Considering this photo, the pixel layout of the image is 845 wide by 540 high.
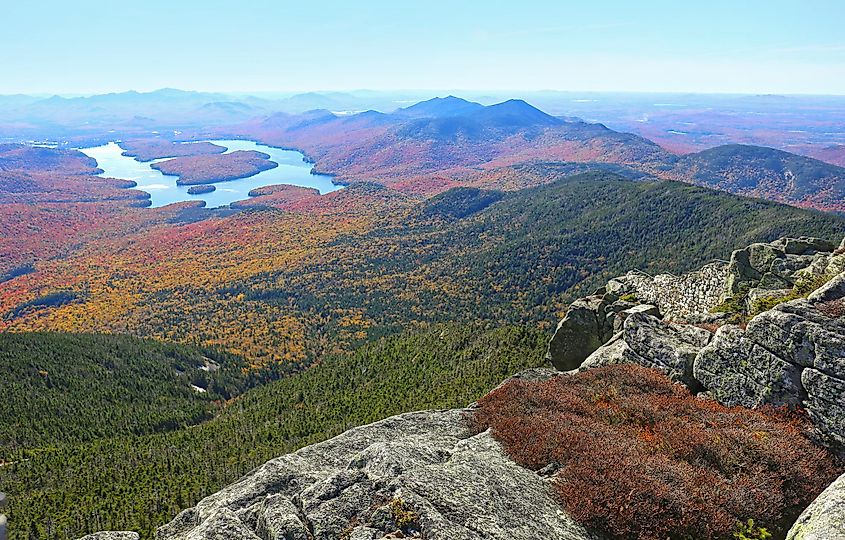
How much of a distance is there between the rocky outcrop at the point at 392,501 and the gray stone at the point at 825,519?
4.98 m

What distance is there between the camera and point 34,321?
14975 centimetres

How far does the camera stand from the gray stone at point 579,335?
114ft

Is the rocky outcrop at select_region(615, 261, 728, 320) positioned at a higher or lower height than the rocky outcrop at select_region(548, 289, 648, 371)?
higher

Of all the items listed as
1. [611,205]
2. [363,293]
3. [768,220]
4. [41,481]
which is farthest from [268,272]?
[768,220]

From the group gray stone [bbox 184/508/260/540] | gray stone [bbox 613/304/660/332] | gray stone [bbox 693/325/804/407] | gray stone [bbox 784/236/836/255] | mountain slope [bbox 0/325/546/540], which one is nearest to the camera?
gray stone [bbox 184/508/260/540]

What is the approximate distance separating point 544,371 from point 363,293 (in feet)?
386

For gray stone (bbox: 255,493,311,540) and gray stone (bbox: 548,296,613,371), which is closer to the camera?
gray stone (bbox: 255,493,311,540)

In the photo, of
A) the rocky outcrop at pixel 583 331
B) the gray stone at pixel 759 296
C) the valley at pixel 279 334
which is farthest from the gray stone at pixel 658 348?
the valley at pixel 279 334

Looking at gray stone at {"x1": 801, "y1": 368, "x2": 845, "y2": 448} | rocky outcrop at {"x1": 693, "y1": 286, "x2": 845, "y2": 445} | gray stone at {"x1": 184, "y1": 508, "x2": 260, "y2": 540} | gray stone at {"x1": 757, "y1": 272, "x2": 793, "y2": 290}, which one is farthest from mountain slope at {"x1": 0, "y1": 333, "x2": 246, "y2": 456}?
gray stone at {"x1": 757, "y1": 272, "x2": 793, "y2": 290}

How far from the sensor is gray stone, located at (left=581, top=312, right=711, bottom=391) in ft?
74.6

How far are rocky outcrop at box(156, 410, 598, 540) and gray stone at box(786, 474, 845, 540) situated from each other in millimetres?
4983

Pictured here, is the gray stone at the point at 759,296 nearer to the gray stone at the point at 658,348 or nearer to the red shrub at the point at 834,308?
the gray stone at the point at 658,348

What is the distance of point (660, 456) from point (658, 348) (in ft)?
28.8

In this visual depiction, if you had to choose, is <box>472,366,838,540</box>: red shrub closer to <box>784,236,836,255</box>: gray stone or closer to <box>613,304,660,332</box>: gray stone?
<box>613,304,660,332</box>: gray stone
